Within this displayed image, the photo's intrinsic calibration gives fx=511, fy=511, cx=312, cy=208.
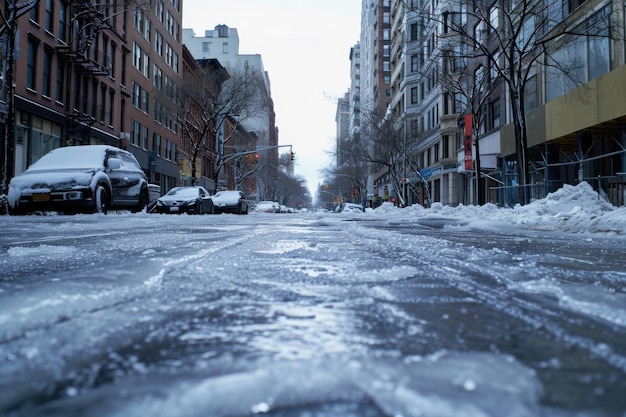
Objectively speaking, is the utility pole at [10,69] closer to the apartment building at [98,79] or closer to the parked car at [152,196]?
the apartment building at [98,79]

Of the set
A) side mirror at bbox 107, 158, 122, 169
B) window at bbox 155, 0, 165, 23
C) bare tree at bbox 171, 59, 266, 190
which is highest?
window at bbox 155, 0, 165, 23

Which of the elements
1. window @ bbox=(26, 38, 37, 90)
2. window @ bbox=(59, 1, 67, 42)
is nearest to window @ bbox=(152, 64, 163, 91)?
window @ bbox=(59, 1, 67, 42)

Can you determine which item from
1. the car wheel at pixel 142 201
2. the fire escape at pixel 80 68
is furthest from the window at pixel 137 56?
the car wheel at pixel 142 201

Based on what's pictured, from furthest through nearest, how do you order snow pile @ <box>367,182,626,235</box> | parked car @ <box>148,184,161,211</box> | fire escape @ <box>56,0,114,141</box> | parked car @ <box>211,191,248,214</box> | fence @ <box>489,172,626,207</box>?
fire escape @ <box>56,0,114,141</box> < parked car @ <box>211,191,248,214</box> < parked car @ <box>148,184,161,211</box> < fence @ <box>489,172,626,207</box> < snow pile @ <box>367,182,626,235</box>

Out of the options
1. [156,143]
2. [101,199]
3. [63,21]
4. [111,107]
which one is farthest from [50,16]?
[156,143]

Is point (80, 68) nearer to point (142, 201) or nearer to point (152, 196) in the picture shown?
point (152, 196)

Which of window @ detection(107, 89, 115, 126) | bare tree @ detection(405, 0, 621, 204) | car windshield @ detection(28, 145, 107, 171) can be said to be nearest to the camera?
car windshield @ detection(28, 145, 107, 171)

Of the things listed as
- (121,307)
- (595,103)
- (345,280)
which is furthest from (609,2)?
(121,307)

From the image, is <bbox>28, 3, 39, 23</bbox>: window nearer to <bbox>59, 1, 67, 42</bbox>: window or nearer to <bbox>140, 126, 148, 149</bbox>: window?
<bbox>59, 1, 67, 42</bbox>: window

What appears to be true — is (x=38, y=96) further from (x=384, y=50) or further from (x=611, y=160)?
(x=384, y=50)

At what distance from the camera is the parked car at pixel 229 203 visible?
940 inches

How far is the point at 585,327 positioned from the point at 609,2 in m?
18.2

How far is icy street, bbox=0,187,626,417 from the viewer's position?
3.22ft

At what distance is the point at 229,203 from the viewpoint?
24.0m
